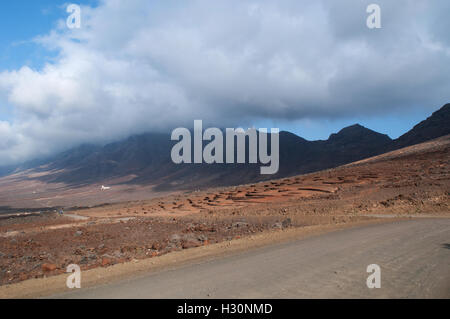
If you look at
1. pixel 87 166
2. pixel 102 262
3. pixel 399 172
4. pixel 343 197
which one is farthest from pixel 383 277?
pixel 87 166

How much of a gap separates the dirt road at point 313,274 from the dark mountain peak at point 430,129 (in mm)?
71376

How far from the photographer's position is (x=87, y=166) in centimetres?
15412

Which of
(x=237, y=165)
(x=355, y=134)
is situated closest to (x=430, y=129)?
(x=355, y=134)

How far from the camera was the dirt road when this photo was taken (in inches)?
242

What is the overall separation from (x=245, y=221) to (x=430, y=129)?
7330 centimetres

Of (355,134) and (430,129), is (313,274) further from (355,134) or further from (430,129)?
(355,134)

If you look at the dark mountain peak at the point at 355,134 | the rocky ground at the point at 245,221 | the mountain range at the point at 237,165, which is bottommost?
the rocky ground at the point at 245,221

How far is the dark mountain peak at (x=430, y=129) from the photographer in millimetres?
Answer: 71706

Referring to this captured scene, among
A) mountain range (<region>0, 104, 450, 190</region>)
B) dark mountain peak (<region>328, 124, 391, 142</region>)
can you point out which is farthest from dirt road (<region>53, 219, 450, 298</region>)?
dark mountain peak (<region>328, 124, 391, 142</region>)

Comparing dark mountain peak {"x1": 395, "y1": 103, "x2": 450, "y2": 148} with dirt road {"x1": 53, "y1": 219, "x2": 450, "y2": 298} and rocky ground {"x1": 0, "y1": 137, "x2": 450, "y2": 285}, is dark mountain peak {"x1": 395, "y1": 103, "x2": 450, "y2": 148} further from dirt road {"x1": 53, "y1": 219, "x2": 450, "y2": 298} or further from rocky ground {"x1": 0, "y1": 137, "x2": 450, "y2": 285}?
dirt road {"x1": 53, "y1": 219, "x2": 450, "y2": 298}

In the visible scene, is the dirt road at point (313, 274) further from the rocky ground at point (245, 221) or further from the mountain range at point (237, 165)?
the mountain range at point (237, 165)

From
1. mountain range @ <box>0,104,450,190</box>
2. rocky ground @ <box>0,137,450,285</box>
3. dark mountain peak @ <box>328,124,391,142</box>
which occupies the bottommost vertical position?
rocky ground @ <box>0,137,450,285</box>

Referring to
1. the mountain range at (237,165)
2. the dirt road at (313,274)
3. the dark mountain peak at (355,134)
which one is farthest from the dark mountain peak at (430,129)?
the dirt road at (313,274)
